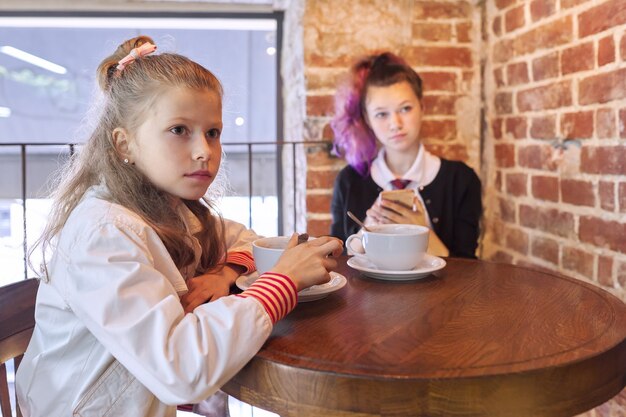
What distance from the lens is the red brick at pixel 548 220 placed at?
76.6 inches

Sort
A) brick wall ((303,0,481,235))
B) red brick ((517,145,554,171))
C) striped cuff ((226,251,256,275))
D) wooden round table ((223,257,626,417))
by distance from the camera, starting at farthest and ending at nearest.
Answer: brick wall ((303,0,481,235))
red brick ((517,145,554,171))
striped cuff ((226,251,256,275))
wooden round table ((223,257,626,417))

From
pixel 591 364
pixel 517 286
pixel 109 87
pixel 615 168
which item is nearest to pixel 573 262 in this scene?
A: pixel 615 168

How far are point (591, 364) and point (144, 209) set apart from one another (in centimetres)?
78

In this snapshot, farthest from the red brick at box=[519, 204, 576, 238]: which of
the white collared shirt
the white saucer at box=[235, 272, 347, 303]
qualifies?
the white saucer at box=[235, 272, 347, 303]

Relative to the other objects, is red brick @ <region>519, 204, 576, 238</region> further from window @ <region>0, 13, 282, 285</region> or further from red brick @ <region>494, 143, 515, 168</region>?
window @ <region>0, 13, 282, 285</region>

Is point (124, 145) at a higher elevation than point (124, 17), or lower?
lower

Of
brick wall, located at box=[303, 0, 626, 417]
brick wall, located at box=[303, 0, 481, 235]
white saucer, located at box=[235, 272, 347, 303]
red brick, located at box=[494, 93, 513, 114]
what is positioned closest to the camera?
white saucer, located at box=[235, 272, 347, 303]

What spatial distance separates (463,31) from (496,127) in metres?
0.41

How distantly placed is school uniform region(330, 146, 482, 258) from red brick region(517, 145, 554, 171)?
0.59ft

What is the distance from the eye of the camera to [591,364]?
83 cm

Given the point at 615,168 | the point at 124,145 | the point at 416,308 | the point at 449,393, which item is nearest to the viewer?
the point at 449,393

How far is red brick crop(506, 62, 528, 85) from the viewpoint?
7.11 ft

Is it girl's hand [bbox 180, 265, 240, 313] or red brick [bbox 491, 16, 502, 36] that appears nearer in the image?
girl's hand [bbox 180, 265, 240, 313]

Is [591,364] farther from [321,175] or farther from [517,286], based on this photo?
[321,175]
